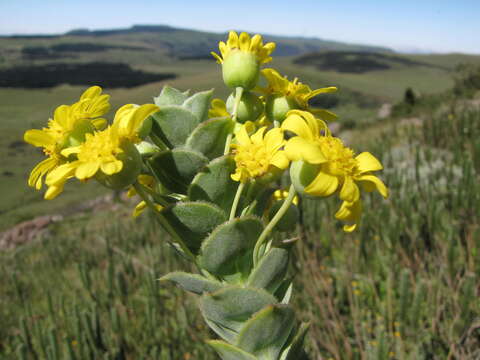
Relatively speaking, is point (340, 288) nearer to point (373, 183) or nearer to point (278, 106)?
point (373, 183)

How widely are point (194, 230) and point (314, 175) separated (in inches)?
15.5

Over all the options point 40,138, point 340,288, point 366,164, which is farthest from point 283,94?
point 340,288

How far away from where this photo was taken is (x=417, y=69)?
88938mm

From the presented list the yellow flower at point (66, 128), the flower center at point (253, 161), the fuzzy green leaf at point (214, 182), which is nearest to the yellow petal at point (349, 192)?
the flower center at point (253, 161)

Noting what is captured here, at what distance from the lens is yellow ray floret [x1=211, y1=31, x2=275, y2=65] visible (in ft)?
4.30

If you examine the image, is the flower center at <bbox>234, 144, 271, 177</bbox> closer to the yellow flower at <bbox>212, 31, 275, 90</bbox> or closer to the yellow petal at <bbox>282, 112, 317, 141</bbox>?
the yellow petal at <bbox>282, 112, 317, 141</bbox>

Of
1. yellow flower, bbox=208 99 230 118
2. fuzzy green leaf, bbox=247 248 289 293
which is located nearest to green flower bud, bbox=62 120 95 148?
yellow flower, bbox=208 99 230 118

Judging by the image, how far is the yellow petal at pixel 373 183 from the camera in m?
1.09

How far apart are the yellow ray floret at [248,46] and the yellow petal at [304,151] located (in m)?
0.45

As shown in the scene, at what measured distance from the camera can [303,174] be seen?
108 cm

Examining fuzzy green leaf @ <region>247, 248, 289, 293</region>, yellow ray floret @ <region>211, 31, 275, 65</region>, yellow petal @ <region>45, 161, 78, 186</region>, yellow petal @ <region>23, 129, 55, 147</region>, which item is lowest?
fuzzy green leaf @ <region>247, 248, 289, 293</region>

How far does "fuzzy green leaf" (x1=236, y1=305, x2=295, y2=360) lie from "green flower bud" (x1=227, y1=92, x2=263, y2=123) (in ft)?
2.11

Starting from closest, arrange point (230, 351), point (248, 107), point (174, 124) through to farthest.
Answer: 1. point (230, 351)
2. point (174, 124)
3. point (248, 107)

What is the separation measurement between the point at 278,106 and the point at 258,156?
0.28 metres
